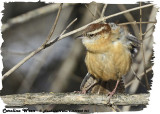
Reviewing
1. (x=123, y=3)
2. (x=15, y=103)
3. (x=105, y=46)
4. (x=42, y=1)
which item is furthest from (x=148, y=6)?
(x=15, y=103)

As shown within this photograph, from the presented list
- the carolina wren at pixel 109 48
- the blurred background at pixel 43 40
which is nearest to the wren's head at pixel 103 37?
the carolina wren at pixel 109 48

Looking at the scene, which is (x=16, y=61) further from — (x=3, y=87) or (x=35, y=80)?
(x=35, y=80)

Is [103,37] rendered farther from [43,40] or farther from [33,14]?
[33,14]

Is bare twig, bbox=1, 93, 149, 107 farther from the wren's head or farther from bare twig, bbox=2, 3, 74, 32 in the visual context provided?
bare twig, bbox=2, 3, 74, 32

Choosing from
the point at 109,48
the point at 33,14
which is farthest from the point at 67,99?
the point at 33,14

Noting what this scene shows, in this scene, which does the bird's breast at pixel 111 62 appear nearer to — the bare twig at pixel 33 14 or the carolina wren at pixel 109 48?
the carolina wren at pixel 109 48

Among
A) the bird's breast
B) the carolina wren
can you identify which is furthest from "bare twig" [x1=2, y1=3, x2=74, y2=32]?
Answer: the bird's breast
